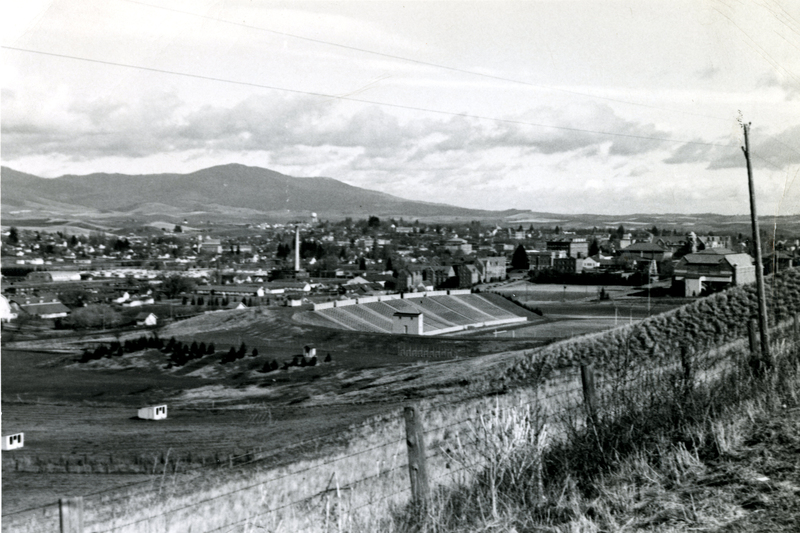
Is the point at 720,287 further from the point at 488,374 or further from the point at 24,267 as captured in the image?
the point at 24,267

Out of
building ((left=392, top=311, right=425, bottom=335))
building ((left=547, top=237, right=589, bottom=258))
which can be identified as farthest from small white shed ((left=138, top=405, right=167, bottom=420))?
building ((left=547, top=237, right=589, bottom=258))

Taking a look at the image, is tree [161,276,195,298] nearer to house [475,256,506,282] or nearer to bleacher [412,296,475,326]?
bleacher [412,296,475,326]

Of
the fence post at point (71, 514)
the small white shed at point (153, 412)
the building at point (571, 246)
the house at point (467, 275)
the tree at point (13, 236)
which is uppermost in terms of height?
the tree at point (13, 236)

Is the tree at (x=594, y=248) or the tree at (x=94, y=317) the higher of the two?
the tree at (x=594, y=248)

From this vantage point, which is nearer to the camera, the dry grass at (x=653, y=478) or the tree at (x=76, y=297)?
the dry grass at (x=653, y=478)

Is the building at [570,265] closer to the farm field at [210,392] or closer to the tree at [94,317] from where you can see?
the farm field at [210,392]

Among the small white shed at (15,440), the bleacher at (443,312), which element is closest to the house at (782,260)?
the bleacher at (443,312)

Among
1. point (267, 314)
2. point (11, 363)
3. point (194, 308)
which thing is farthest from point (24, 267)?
point (267, 314)
